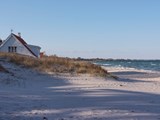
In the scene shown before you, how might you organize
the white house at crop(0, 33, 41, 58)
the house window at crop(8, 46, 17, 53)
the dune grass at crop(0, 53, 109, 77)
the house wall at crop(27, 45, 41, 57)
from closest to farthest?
the dune grass at crop(0, 53, 109, 77)
the white house at crop(0, 33, 41, 58)
the house window at crop(8, 46, 17, 53)
the house wall at crop(27, 45, 41, 57)

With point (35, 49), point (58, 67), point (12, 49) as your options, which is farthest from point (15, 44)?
point (58, 67)

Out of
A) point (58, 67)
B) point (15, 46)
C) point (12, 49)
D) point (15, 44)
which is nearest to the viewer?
point (58, 67)

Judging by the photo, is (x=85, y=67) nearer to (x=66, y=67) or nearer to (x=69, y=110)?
(x=66, y=67)

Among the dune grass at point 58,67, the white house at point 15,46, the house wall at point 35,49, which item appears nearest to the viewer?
the dune grass at point 58,67

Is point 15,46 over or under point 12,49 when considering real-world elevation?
over

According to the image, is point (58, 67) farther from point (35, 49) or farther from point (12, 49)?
point (35, 49)

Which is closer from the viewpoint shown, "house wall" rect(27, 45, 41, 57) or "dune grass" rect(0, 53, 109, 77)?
"dune grass" rect(0, 53, 109, 77)

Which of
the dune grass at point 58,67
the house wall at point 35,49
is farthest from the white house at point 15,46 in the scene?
the dune grass at point 58,67

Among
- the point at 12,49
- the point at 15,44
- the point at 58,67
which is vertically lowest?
the point at 58,67

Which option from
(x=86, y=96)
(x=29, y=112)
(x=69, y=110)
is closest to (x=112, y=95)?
(x=86, y=96)

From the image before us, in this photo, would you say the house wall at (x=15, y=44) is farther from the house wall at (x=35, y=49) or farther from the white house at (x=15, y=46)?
the house wall at (x=35, y=49)

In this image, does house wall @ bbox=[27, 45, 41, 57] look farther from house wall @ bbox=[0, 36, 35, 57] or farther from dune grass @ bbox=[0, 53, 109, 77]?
dune grass @ bbox=[0, 53, 109, 77]

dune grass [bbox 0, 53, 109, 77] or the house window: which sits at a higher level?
the house window

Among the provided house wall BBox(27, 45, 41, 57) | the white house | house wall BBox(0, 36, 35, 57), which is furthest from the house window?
house wall BBox(27, 45, 41, 57)
